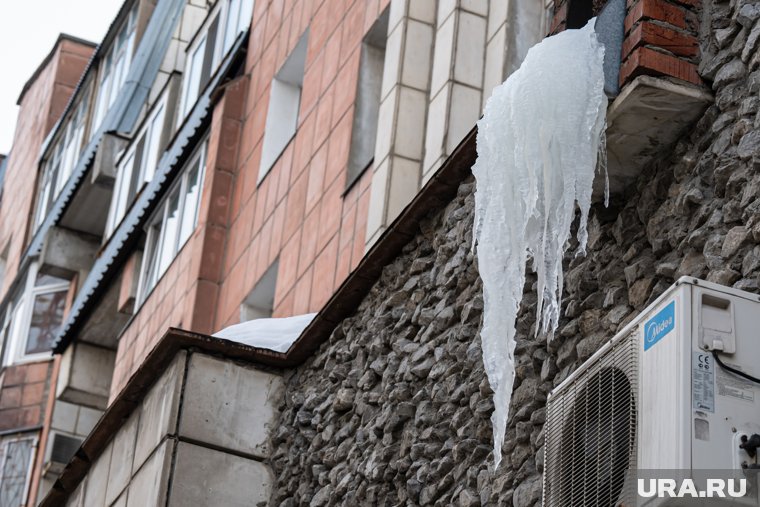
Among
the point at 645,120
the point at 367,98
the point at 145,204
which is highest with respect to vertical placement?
the point at 145,204

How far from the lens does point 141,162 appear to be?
20.9 meters

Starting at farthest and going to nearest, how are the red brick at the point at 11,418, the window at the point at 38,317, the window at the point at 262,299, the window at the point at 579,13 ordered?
the window at the point at 38,317 → the red brick at the point at 11,418 → the window at the point at 262,299 → the window at the point at 579,13

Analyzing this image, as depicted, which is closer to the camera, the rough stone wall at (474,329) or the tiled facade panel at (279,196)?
the rough stone wall at (474,329)

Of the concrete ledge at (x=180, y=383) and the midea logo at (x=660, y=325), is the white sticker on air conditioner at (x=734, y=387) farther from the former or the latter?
the concrete ledge at (x=180, y=383)

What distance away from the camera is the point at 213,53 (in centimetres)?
1869

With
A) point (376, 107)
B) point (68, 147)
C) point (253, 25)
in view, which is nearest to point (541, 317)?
point (376, 107)

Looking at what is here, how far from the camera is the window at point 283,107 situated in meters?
15.4

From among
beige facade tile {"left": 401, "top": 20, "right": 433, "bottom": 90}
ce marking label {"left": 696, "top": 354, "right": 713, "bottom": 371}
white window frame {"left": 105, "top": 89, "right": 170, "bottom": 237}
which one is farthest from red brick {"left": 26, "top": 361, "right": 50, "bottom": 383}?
ce marking label {"left": 696, "top": 354, "right": 713, "bottom": 371}

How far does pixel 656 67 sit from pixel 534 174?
0.71m

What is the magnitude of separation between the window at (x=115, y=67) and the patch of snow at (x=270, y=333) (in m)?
12.8

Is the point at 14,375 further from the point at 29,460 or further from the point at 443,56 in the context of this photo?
the point at 443,56

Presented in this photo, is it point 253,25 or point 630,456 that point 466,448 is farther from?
point 253,25

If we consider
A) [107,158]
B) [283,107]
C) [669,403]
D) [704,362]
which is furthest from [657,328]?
[107,158]

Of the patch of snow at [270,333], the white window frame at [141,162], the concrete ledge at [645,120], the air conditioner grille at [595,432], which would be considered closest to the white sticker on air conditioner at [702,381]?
the air conditioner grille at [595,432]
